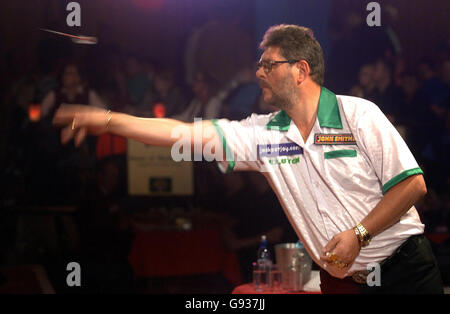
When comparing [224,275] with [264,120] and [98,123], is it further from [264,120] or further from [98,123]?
[98,123]

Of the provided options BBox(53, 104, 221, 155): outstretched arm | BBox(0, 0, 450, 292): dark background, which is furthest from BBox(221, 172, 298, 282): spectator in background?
BBox(53, 104, 221, 155): outstretched arm

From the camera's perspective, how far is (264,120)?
2.70 meters

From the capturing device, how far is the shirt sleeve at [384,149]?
2254 mm

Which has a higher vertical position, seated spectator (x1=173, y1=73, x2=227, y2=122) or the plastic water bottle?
seated spectator (x1=173, y1=73, x2=227, y2=122)

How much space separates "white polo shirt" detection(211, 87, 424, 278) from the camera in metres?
2.32

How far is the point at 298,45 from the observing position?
102 inches

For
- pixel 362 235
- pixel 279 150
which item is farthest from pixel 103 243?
pixel 362 235

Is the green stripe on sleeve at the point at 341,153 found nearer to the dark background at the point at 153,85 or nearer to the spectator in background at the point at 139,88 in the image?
the dark background at the point at 153,85

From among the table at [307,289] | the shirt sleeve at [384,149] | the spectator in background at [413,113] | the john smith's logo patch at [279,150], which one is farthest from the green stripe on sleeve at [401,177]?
the spectator in background at [413,113]

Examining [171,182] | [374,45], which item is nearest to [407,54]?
[374,45]

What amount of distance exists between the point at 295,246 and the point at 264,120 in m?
1.22

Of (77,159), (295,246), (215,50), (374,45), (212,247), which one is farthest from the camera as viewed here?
(215,50)

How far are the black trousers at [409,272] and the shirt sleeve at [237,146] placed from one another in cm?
75

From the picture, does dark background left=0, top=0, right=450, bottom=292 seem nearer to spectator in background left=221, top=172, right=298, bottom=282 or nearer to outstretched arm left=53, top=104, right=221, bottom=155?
spectator in background left=221, top=172, right=298, bottom=282
